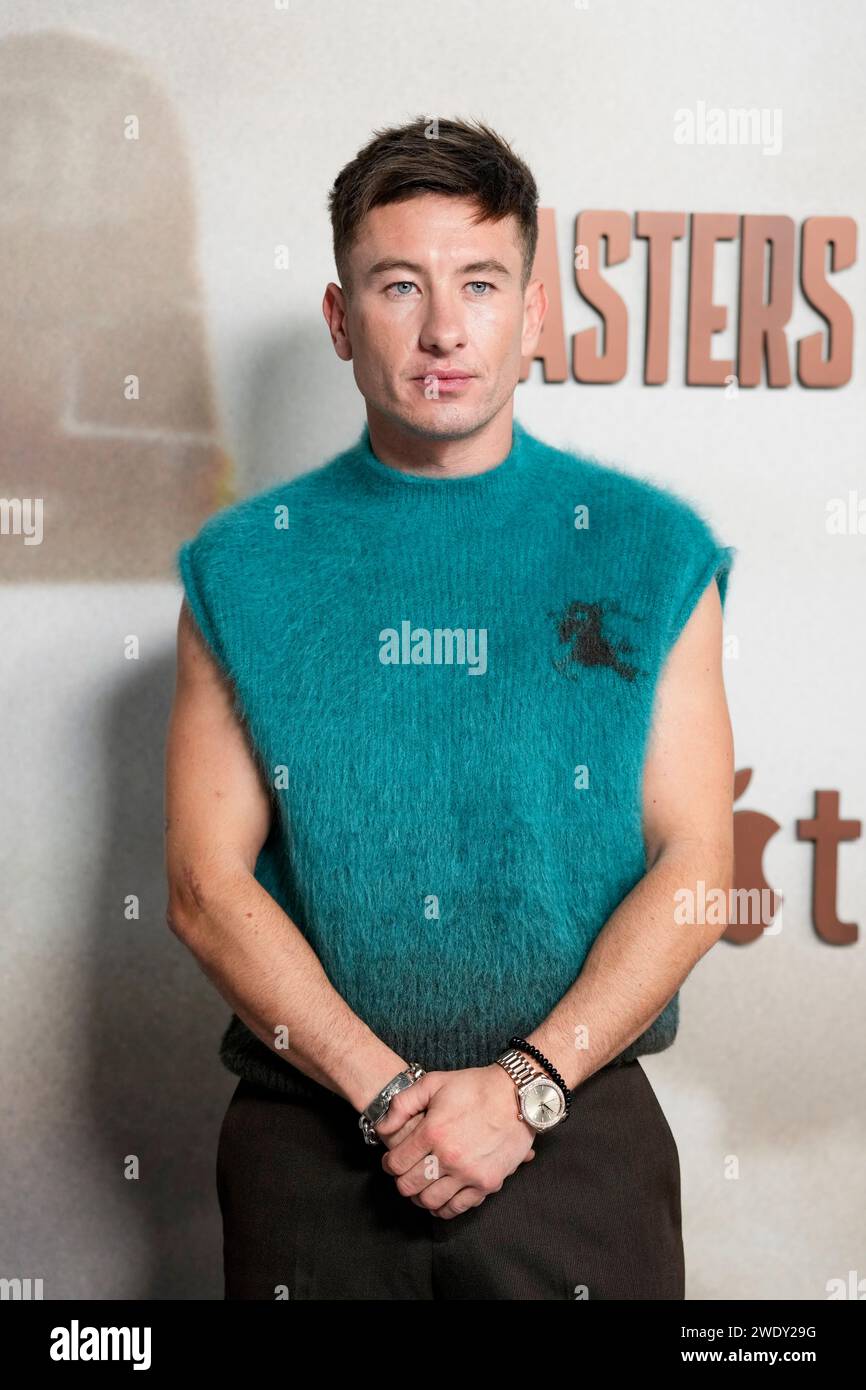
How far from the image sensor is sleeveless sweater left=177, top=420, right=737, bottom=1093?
4.61ft

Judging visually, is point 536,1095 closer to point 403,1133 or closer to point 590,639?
point 403,1133

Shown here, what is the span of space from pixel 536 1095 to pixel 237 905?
36 centimetres

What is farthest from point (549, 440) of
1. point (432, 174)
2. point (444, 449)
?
point (432, 174)

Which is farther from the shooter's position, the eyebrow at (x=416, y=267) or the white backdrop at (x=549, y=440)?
the white backdrop at (x=549, y=440)

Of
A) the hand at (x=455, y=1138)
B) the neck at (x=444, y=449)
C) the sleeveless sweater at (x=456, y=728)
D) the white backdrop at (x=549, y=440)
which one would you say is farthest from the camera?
the white backdrop at (x=549, y=440)

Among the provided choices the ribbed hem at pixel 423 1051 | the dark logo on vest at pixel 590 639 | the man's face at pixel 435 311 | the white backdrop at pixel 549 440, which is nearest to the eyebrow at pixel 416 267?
the man's face at pixel 435 311

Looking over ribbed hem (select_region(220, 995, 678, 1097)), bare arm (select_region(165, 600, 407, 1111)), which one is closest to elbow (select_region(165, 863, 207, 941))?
bare arm (select_region(165, 600, 407, 1111))

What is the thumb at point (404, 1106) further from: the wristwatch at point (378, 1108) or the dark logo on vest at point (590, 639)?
the dark logo on vest at point (590, 639)

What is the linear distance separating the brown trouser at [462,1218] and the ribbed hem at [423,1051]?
0.02 metres

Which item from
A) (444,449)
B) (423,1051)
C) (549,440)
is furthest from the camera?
(549,440)

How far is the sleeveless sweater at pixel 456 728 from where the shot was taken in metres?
1.40

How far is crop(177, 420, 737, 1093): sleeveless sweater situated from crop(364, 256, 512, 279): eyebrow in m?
0.22

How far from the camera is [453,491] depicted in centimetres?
153

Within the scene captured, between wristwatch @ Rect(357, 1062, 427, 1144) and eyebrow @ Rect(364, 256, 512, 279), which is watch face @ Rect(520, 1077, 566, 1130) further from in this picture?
eyebrow @ Rect(364, 256, 512, 279)
